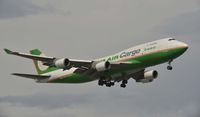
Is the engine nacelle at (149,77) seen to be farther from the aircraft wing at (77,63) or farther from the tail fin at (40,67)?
the tail fin at (40,67)

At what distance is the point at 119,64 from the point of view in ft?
297

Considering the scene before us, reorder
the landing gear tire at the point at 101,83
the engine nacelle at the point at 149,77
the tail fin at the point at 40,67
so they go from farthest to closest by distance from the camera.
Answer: the tail fin at the point at 40,67, the engine nacelle at the point at 149,77, the landing gear tire at the point at 101,83

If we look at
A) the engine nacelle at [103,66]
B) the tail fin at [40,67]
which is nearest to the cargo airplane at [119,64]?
the engine nacelle at [103,66]

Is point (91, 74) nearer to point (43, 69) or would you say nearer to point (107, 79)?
point (107, 79)

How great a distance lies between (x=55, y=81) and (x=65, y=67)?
34.2 ft

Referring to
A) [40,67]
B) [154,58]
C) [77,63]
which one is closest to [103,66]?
[77,63]

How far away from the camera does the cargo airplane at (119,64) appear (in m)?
89.2

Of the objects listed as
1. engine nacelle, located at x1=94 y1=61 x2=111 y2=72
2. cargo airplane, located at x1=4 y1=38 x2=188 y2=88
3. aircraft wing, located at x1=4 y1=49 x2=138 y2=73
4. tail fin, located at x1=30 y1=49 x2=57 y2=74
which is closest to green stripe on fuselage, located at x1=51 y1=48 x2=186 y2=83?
cargo airplane, located at x1=4 y1=38 x2=188 y2=88

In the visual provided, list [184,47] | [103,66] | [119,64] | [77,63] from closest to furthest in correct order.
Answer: [184,47], [119,64], [103,66], [77,63]

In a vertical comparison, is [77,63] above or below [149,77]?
above

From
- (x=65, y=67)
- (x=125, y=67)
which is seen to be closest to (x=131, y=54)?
(x=125, y=67)

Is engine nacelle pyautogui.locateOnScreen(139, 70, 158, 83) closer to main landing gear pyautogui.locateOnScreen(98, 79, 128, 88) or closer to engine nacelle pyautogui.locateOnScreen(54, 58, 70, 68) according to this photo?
Answer: main landing gear pyautogui.locateOnScreen(98, 79, 128, 88)

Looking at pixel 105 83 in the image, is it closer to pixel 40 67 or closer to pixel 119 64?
pixel 119 64

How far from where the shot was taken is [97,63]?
3674 inches
